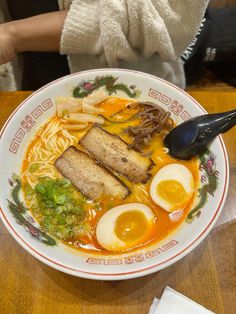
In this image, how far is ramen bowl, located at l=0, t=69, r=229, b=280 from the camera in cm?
98

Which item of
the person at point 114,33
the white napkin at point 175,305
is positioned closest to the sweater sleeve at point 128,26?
the person at point 114,33

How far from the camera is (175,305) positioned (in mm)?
1011

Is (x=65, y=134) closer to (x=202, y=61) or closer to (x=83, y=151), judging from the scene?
(x=83, y=151)

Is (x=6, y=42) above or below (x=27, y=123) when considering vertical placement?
above

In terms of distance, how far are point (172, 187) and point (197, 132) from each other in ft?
0.70

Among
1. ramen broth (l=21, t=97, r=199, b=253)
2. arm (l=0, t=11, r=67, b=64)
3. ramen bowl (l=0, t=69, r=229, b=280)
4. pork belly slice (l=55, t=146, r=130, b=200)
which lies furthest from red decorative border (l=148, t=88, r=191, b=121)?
arm (l=0, t=11, r=67, b=64)

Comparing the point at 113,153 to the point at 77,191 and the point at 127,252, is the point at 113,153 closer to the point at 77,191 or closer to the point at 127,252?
the point at 77,191

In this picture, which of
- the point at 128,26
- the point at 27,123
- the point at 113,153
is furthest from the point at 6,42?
the point at 113,153

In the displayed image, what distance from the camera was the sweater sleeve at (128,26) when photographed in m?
1.30

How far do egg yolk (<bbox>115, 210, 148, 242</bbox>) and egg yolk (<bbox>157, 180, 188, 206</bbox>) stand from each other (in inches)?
4.2

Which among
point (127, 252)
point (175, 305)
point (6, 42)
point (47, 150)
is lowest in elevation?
point (175, 305)

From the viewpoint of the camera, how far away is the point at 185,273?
1.10 metres

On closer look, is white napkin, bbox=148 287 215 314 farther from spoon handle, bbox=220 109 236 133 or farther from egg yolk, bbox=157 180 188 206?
spoon handle, bbox=220 109 236 133

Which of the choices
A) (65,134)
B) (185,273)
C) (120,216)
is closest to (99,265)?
(120,216)
